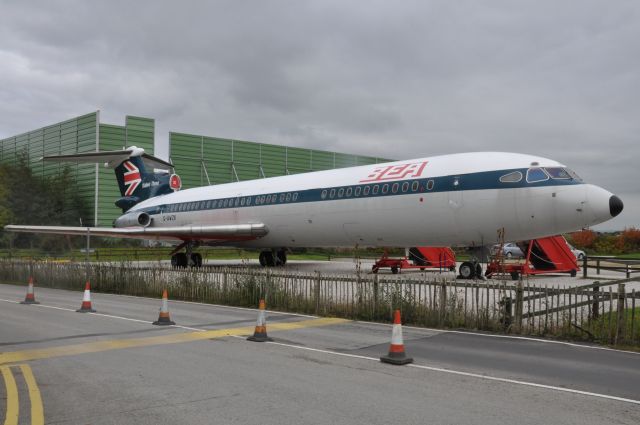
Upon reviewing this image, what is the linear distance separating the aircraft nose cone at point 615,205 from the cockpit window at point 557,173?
1503 millimetres

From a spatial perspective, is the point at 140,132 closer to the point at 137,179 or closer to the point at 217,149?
the point at 217,149

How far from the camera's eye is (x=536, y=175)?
1925 cm

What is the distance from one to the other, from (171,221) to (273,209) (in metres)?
10.1

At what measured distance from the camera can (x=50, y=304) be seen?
16938mm

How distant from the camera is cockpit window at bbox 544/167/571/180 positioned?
62.6 feet

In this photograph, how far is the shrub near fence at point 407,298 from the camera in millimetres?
11398

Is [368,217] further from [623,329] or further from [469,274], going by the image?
[623,329]

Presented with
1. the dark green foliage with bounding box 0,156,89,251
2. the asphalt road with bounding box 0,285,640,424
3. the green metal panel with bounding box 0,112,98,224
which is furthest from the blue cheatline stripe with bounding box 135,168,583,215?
the dark green foliage with bounding box 0,156,89,251

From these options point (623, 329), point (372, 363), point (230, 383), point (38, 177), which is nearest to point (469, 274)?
point (623, 329)

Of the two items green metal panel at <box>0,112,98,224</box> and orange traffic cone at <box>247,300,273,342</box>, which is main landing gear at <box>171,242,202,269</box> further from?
green metal panel at <box>0,112,98,224</box>

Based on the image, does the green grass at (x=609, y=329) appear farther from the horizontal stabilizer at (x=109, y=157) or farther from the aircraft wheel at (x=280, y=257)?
the horizontal stabilizer at (x=109, y=157)

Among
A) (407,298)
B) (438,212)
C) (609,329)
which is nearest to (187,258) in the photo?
(438,212)

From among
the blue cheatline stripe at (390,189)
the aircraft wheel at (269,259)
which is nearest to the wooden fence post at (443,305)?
the blue cheatline stripe at (390,189)

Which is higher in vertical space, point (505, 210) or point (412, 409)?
point (505, 210)
